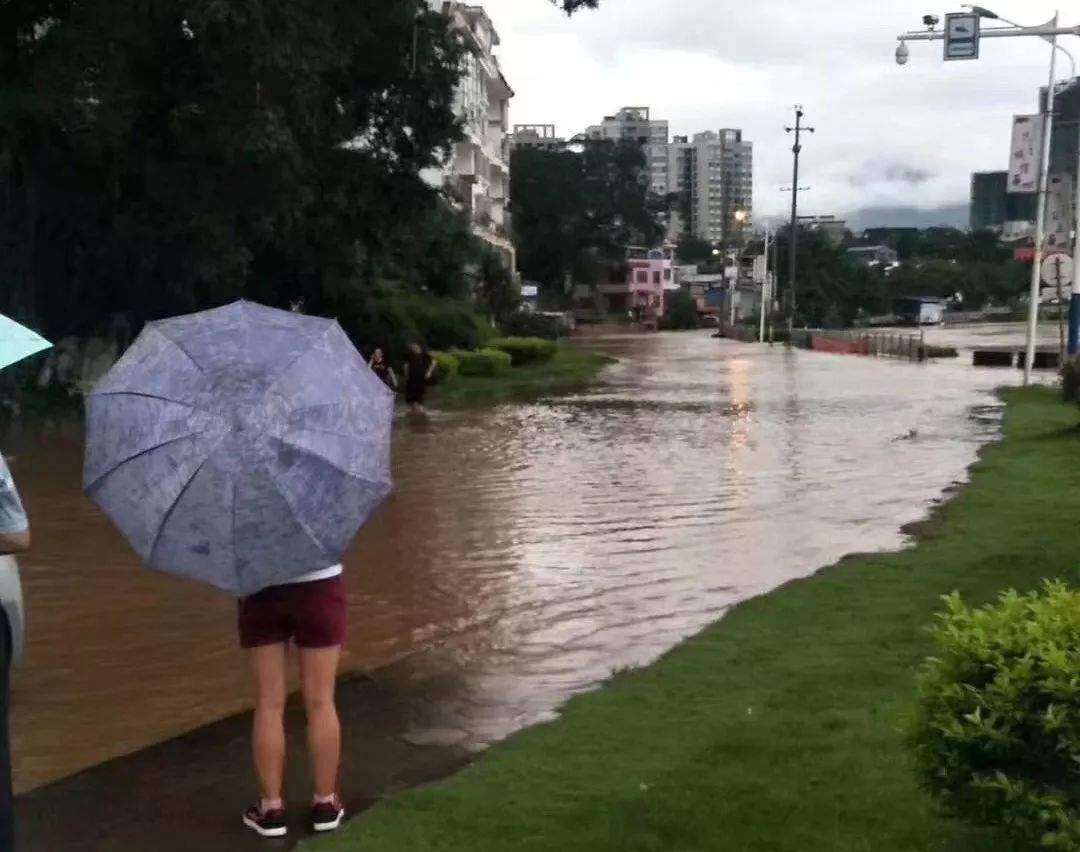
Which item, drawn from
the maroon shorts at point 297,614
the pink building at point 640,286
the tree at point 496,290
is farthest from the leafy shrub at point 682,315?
the maroon shorts at point 297,614

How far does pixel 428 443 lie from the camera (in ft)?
66.6

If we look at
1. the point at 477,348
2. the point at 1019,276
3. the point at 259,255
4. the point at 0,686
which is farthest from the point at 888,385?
the point at 1019,276

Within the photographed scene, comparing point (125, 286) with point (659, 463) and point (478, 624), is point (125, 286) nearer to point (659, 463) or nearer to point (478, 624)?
point (659, 463)

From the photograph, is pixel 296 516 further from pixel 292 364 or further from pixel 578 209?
pixel 578 209

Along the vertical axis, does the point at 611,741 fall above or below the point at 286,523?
below

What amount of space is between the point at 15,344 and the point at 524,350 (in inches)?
1561

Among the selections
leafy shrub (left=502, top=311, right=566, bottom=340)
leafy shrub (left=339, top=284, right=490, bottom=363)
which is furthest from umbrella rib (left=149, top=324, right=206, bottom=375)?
leafy shrub (left=502, top=311, right=566, bottom=340)

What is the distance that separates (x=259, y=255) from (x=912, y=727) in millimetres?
22430

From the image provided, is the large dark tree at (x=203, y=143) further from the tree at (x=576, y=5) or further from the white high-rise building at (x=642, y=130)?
the white high-rise building at (x=642, y=130)

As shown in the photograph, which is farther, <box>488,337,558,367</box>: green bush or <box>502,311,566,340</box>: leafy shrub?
<box>502,311,566,340</box>: leafy shrub

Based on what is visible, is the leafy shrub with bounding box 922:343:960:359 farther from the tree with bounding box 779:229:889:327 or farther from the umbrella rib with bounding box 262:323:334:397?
the tree with bounding box 779:229:889:327

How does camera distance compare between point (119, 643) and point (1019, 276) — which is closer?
point (119, 643)

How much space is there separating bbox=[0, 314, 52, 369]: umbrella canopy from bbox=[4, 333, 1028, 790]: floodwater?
2.45 m

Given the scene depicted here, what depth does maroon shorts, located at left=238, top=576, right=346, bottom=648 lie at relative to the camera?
501cm
